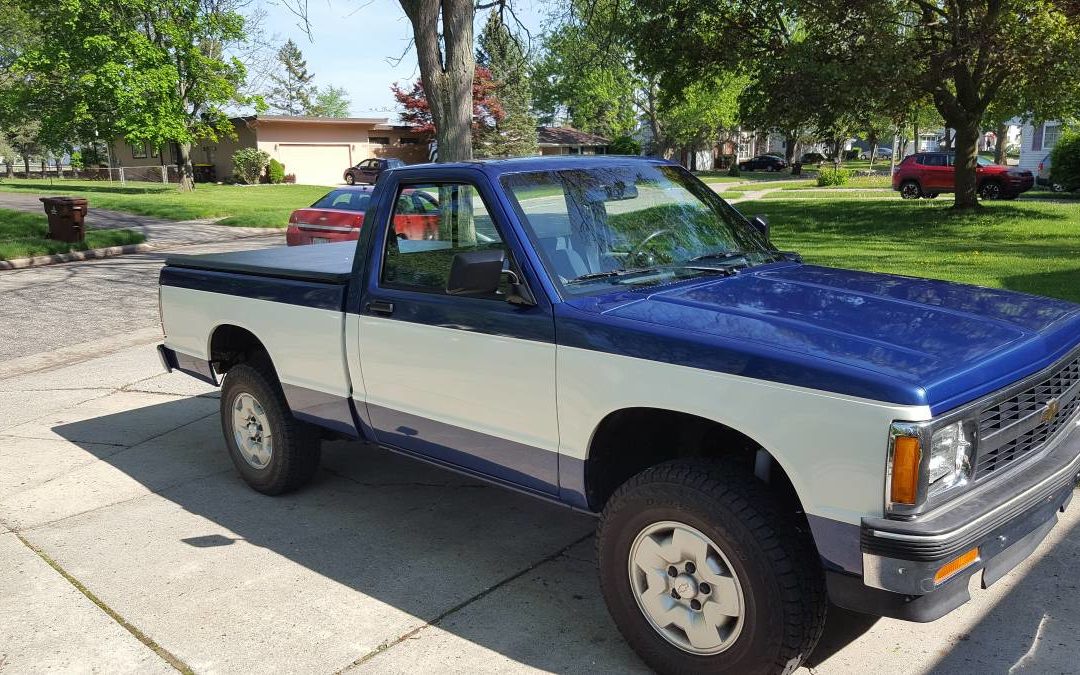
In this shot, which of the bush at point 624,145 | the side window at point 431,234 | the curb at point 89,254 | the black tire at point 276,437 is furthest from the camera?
the bush at point 624,145

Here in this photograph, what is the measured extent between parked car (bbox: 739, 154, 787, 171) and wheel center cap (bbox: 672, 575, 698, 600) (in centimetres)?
7084

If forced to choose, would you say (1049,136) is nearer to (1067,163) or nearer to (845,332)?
(1067,163)

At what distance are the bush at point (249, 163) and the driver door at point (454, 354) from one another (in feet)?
154

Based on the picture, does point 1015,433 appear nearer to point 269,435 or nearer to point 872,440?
point 872,440

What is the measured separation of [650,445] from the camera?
12.5 feet

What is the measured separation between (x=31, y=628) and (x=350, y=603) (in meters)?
1.36

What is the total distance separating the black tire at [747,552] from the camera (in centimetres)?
299

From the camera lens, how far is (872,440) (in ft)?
8.93

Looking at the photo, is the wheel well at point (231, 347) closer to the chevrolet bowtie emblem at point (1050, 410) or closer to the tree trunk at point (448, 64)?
the chevrolet bowtie emblem at point (1050, 410)

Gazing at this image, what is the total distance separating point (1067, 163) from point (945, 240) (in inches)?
666

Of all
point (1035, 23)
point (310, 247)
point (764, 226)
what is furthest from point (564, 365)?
point (1035, 23)

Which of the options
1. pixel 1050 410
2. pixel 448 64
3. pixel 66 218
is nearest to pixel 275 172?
pixel 66 218

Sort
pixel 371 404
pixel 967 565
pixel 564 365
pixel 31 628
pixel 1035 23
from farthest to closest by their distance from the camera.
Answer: pixel 1035 23 → pixel 371 404 → pixel 31 628 → pixel 564 365 → pixel 967 565

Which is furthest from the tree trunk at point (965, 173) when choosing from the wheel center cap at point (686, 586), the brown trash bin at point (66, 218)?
the wheel center cap at point (686, 586)
